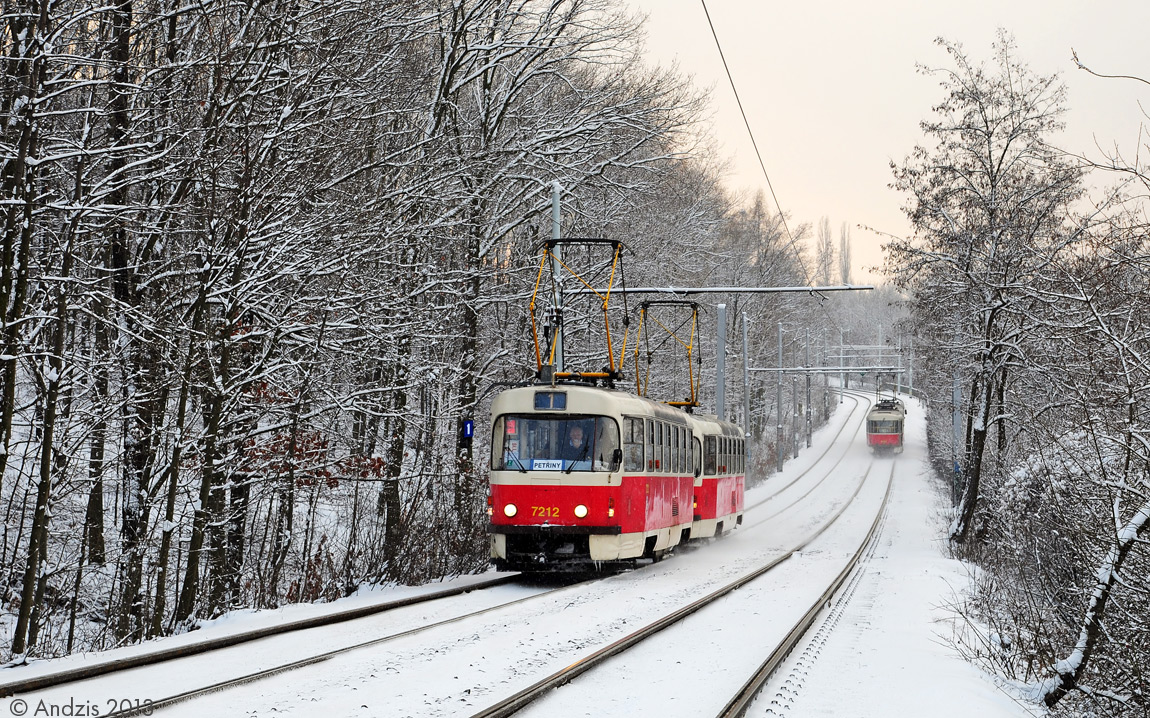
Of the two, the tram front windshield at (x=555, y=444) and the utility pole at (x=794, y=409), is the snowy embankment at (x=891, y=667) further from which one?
the utility pole at (x=794, y=409)

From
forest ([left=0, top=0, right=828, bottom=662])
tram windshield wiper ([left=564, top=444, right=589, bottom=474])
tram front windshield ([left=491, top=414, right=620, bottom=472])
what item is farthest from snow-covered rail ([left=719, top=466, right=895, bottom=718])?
forest ([left=0, top=0, right=828, bottom=662])

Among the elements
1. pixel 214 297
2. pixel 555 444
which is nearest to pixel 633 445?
pixel 555 444

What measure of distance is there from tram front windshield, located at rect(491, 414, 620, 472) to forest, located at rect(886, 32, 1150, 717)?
5576 millimetres

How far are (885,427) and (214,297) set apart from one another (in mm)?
66248

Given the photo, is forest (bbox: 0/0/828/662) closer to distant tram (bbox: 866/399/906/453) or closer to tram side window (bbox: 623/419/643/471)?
tram side window (bbox: 623/419/643/471)

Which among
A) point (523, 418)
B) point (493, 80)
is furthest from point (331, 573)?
point (493, 80)

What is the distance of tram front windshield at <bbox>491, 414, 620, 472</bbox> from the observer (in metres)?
15.8

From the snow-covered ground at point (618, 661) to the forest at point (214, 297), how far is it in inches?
72.4

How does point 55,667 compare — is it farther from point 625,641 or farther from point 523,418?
point 523,418

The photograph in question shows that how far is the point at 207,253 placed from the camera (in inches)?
456

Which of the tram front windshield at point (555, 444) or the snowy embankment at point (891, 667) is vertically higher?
the tram front windshield at point (555, 444)

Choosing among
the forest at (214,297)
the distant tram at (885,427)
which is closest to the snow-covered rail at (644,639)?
the forest at (214,297)

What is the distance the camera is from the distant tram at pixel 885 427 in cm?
7275

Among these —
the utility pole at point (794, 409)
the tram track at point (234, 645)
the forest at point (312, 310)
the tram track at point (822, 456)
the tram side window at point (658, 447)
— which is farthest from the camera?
the utility pole at point (794, 409)
